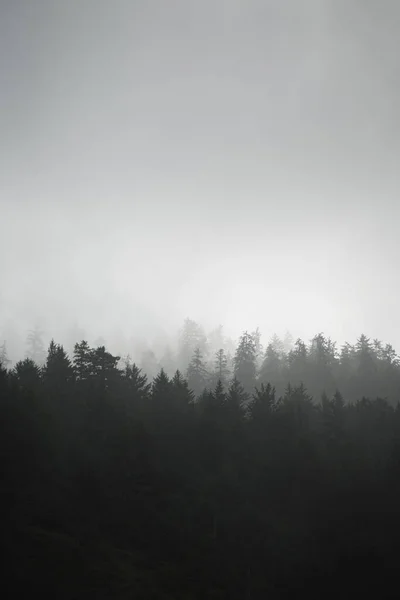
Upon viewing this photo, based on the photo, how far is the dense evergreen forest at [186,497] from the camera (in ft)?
91.1

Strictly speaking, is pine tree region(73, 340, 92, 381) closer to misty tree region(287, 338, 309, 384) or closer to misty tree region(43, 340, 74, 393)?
misty tree region(43, 340, 74, 393)

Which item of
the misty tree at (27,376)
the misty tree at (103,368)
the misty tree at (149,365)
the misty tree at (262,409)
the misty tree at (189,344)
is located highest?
the misty tree at (189,344)

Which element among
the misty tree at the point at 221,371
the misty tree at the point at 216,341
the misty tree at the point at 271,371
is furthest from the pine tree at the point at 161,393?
the misty tree at the point at 216,341

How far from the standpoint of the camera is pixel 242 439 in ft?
141

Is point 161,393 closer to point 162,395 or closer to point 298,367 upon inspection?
point 162,395

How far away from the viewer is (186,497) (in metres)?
36.7

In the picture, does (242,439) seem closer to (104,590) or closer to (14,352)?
(104,590)

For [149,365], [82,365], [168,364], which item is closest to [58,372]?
[82,365]

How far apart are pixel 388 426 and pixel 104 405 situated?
3477 centimetres

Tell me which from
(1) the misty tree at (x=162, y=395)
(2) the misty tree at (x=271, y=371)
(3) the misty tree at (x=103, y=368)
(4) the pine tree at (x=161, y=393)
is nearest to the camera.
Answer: (1) the misty tree at (x=162, y=395)

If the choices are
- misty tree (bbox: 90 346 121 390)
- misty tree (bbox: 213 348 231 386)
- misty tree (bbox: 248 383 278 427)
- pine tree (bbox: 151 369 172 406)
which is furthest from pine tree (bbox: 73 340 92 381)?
misty tree (bbox: 213 348 231 386)

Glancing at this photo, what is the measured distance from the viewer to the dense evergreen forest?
2778 centimetres

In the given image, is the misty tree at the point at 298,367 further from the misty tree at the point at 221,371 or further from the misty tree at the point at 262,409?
the misty tree at the point at 262,409

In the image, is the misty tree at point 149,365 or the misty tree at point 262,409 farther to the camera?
the misty tree at point 149,365
